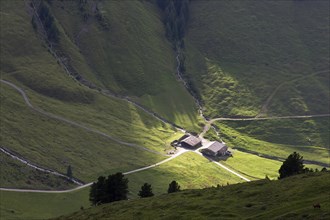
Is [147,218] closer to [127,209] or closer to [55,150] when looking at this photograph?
[127,209]

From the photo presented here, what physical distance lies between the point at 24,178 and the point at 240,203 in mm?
97834

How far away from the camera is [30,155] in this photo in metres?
170

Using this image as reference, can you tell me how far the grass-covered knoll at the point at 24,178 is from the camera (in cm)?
15250

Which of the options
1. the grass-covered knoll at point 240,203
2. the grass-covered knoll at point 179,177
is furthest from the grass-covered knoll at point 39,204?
the grass-covered knoll at point 240,203

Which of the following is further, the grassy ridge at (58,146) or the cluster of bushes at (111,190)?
the grassy ridge at (58,146)

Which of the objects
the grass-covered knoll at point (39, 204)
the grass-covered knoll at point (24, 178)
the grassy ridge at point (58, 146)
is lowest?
the grass-covered knoll at point (39, 204)

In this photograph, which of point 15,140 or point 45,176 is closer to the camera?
point 45,176

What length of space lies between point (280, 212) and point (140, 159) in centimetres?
13630

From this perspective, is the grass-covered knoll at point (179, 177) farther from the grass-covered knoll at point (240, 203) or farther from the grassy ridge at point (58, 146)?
the grass-covered knoll at point (240, 203)

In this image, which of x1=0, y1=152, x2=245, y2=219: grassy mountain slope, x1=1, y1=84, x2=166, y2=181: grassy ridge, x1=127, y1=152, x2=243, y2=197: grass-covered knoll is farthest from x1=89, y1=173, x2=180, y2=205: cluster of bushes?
x1=1, y1=84, x2=166, y2=181: grassy ridge

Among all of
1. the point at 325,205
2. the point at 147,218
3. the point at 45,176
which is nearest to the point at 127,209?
the point at 147,218

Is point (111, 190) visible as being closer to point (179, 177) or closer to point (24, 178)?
point (24, 178)

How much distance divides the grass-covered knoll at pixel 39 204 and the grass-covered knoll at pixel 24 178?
450 centimetres

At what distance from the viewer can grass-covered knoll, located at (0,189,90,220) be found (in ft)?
443
